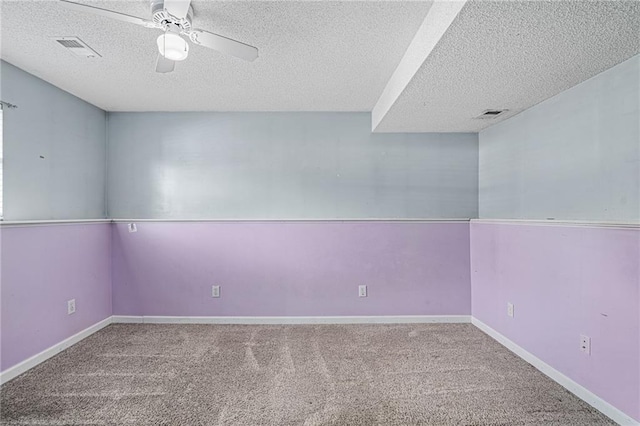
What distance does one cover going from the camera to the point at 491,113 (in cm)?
272

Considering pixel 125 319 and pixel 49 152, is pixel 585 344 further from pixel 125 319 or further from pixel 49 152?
pixel 49 152

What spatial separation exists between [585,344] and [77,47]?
3798mm

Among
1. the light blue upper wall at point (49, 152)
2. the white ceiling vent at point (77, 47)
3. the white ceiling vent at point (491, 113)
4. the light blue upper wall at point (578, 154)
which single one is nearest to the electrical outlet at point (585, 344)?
the light blue upper wall at point (578, 154)

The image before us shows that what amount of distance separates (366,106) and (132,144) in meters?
2.55

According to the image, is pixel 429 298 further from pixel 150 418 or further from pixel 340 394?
pixel 150 418

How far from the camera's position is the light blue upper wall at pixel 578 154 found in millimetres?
1812

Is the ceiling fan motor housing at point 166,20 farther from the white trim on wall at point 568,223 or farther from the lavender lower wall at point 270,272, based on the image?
the white trim on wall at point 568,223

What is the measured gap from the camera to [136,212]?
10.9 ft

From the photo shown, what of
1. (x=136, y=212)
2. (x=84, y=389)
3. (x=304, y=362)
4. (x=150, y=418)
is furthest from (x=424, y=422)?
(x=136, y=212)

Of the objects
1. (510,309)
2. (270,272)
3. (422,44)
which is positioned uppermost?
(422,44)

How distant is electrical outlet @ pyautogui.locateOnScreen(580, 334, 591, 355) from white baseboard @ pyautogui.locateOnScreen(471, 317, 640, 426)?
0.23m

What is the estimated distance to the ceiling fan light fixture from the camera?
5.12ft

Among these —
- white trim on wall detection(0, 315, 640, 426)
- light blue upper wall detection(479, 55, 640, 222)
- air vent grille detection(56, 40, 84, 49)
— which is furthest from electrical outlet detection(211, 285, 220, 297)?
light blue upper wall detection(479, 55, 640, 222)

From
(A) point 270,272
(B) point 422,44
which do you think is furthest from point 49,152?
(B) point 422,44
